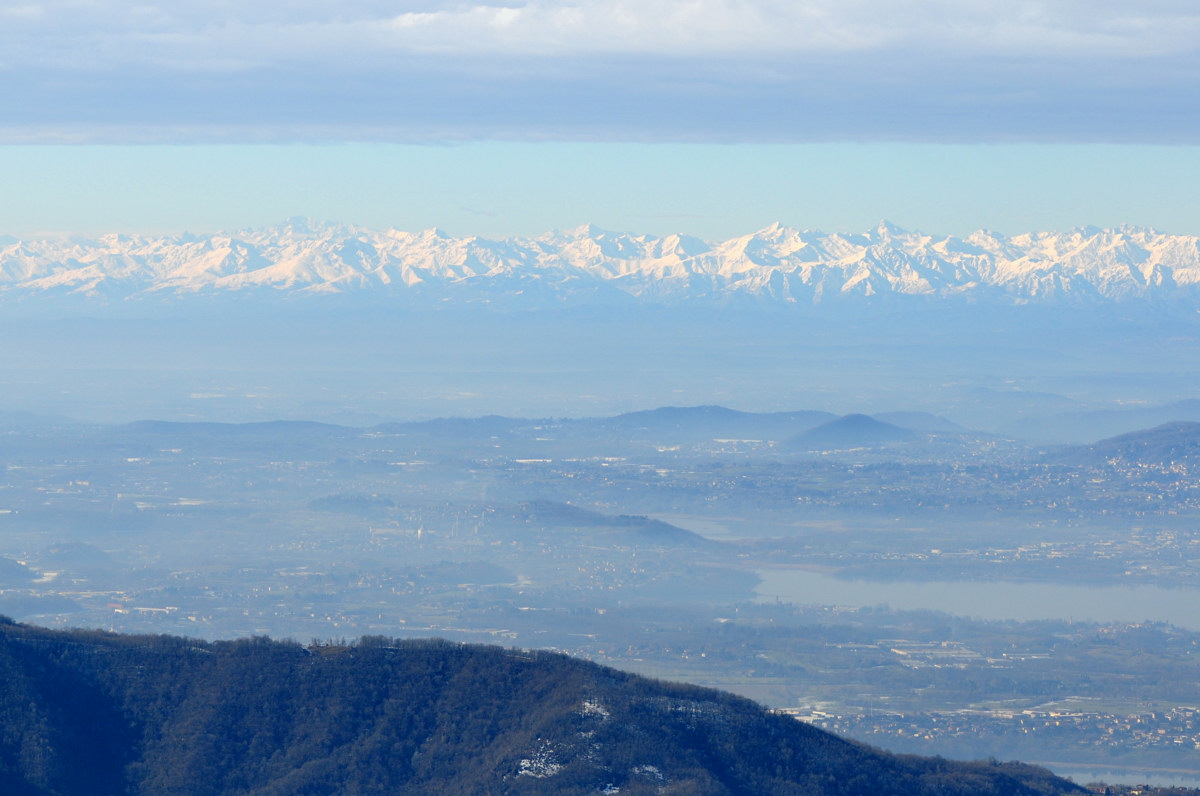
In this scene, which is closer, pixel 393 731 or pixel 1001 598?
pixel 393 731

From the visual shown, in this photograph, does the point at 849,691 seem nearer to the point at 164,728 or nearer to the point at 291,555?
the point at 164,728

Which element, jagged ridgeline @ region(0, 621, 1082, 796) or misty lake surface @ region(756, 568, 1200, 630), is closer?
jagged ridgeline @ region(0, 621, 1082, 796)

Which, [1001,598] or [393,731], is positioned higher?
[1001,598]

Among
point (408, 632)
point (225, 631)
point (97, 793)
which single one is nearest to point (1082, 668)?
point (408, 632)

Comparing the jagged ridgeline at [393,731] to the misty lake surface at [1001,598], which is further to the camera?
the misty lake surface at [1001,598]
